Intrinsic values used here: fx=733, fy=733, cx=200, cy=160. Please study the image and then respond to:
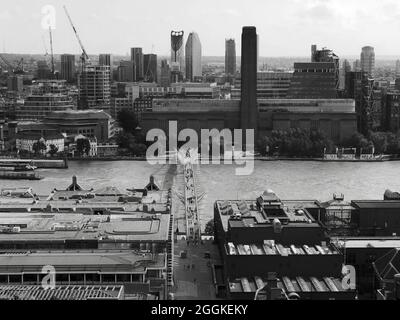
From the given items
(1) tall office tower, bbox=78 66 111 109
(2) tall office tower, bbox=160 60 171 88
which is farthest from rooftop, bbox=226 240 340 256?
(2) tall office tower, bbox=160 60 171 88

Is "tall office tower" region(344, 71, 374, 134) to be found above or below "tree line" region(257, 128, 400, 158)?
above

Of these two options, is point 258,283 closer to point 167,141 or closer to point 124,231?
point 124,231

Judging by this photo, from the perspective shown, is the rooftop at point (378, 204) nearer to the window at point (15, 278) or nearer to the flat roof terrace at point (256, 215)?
the flat roof terrace at point (256, 215)

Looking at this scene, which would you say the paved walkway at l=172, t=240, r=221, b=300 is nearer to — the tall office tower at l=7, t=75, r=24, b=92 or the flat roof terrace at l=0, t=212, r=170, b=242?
the flat roof terrace at l=0, t=212, r=170, b=242

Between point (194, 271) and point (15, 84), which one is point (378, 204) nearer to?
point (194, 271)

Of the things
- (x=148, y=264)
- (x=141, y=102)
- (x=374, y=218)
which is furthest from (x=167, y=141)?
(x=148, y=264)

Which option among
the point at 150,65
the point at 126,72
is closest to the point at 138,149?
the point at 126,72

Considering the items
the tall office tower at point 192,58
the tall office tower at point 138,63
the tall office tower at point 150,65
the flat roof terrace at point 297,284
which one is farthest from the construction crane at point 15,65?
the tall office tower at point 192,58
